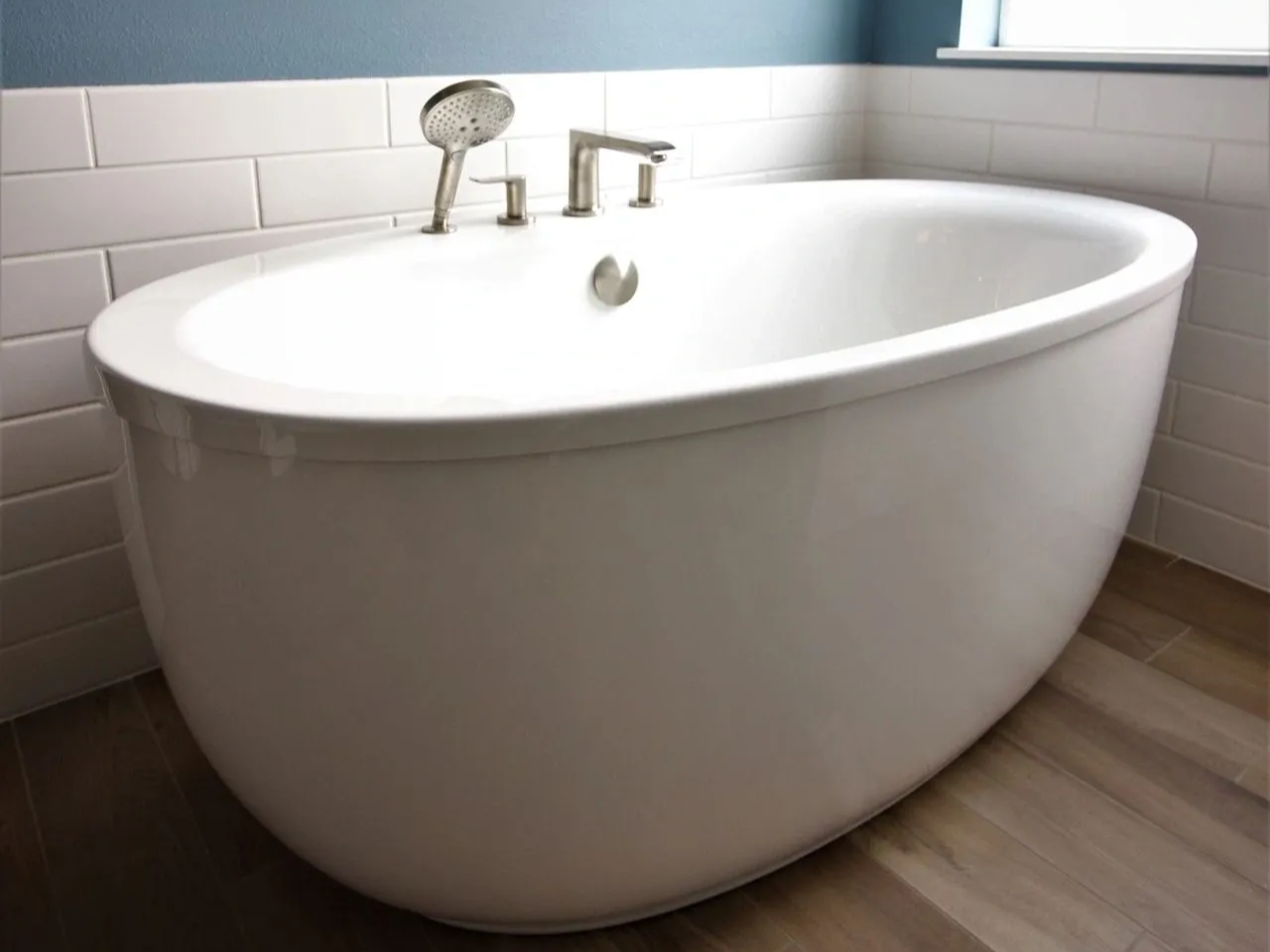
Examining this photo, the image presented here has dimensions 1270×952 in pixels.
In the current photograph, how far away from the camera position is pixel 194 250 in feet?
5.14

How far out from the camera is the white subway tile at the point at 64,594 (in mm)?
1538

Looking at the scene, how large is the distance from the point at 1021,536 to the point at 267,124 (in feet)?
3.76

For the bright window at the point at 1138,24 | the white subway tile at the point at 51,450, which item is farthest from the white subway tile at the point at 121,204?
the bright window at the point at 1138,24

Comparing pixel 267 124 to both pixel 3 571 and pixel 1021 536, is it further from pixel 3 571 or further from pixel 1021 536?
pixel 1021 536

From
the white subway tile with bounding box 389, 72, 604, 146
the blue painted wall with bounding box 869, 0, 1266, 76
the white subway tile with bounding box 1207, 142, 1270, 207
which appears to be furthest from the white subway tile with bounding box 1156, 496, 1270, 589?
the white subway tile with bounding box 389, 72, 604, 146

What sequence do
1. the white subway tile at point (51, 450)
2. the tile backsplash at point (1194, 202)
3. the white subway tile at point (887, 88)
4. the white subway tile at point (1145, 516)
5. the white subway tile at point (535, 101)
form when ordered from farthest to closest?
the white subway tile at point (887, 88) → the white subway tile at point (1145, 516) → the tile backsplash at point (1194, 202) → the white subway tile at point (535, 101) → the white subway tile at point (51, 450)

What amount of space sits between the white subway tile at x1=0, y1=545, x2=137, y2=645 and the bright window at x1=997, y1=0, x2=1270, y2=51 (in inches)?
73.8

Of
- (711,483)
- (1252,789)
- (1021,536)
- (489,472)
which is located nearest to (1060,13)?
(1021,536)

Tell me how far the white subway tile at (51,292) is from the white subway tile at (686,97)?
2.92 feet

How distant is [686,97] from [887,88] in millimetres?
533

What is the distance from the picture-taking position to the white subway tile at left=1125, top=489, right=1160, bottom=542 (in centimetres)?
206

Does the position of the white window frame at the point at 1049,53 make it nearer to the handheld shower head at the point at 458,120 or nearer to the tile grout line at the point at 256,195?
the handheld shower head at the point at 458,120

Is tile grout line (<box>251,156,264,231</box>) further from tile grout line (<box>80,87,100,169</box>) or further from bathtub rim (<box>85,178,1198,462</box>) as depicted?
bathtub rim (<box>85,178,1198,462</box>)

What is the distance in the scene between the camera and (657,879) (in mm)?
1115
